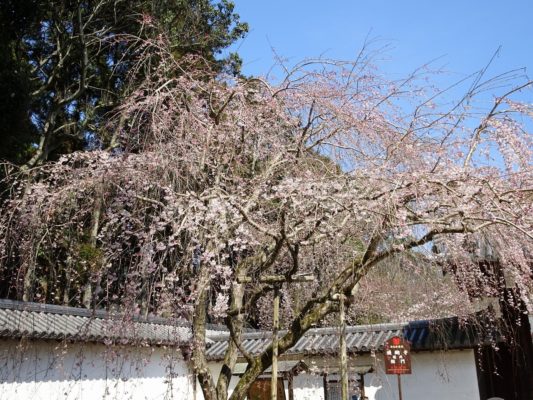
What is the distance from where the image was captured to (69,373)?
27.9 feet

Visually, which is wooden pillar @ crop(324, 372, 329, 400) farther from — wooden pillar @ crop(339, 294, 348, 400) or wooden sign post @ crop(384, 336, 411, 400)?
wooden pillar @ crop(339, 294, 348, 400)

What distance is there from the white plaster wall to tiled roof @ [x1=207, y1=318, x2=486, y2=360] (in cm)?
201

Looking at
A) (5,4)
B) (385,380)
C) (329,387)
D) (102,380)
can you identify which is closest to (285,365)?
(329,387)

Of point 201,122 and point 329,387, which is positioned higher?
point 201,122

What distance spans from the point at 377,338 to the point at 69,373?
17.8 feet

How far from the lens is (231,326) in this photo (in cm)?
496

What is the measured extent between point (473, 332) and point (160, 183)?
20.8ft

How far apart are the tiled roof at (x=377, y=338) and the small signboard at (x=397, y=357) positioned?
846mm

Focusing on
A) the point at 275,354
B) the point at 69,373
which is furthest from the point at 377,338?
the point at 275,354

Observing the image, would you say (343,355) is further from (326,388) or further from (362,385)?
(326,388)

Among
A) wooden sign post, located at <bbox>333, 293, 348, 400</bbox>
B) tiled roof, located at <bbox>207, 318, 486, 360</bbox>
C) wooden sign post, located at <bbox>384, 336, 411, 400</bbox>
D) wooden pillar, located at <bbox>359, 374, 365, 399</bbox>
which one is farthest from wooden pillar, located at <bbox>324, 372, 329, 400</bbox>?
wooden sign post, located at <bbox>333, 293, 348, 400</bbox>

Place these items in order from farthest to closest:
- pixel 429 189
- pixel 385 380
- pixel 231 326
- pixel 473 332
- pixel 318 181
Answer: pixel 385 380
pixel 473 332
pixel 231 326
pixel 318 181
pixel 429 189

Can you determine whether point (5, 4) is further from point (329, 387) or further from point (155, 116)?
point (329, 387)

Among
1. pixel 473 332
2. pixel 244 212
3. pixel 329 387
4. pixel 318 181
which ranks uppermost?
pixel 318 181
